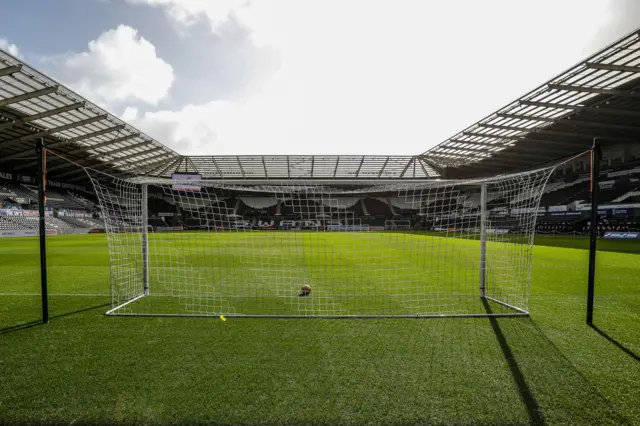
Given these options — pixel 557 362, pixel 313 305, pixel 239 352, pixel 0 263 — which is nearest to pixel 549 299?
pixel 557 362

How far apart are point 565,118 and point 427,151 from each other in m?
17.5

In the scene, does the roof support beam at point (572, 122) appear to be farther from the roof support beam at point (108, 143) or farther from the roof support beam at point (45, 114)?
the roof support beam at point (108, 143)

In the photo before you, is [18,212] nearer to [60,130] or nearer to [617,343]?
[60,130]

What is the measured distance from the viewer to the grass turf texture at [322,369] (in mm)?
2439

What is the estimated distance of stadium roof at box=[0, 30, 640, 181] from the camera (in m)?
17.8

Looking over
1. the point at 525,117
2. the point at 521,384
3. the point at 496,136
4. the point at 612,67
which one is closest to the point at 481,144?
the point at 496,136

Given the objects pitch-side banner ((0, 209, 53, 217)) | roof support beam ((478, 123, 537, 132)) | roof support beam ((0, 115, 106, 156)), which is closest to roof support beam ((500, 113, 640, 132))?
roof support beam ((478, 123, 537, 132))

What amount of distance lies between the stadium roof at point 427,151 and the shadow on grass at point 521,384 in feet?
9.78

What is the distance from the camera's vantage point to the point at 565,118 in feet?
76.2

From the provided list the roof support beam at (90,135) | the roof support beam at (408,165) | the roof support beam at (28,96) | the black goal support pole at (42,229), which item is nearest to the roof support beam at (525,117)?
the roof support beam at (408,165)

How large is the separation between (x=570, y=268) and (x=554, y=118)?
706 inches

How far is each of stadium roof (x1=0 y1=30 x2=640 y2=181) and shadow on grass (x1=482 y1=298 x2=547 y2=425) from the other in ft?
9.78

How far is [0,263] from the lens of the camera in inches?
423

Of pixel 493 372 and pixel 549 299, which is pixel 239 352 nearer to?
pixel 493 372
